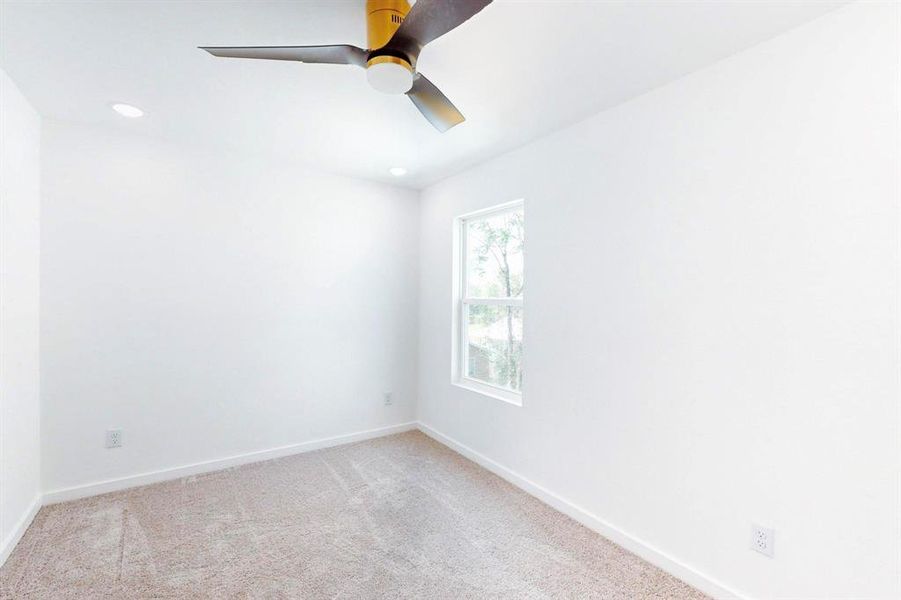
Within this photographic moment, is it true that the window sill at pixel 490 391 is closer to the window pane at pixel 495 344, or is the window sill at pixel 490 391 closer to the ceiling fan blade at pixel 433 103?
the window pane at pixel 495 344

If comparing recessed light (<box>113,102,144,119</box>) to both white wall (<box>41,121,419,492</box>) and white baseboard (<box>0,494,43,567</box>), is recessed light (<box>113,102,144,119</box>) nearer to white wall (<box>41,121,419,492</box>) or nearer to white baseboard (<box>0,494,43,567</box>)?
white wall (<box>41,121,419,492</box>)

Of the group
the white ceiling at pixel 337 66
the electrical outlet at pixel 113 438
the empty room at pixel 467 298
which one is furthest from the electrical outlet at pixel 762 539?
the electrical outlet at pixel 113 438

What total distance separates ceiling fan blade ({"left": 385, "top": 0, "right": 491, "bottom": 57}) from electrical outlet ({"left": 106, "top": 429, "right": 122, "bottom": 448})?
3013mm

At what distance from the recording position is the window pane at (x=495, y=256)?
3213 mm

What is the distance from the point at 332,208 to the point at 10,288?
2071mm

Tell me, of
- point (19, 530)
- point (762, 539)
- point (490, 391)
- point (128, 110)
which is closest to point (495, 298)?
point (490, 391)

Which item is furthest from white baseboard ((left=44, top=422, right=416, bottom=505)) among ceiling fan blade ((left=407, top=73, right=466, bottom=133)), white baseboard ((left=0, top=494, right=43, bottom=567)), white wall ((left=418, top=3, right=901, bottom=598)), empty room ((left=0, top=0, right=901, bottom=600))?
ceiling fan blade ((left=407, top=73, right=466, bottom=133))

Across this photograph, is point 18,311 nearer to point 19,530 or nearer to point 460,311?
point 19,530

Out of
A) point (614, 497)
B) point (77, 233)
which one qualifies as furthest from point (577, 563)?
point (77, 233)

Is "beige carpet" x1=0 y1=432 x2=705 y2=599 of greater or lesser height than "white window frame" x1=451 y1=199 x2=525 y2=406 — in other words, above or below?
below

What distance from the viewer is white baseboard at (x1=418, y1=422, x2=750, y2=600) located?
1.86m

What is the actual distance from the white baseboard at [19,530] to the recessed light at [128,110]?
7.61ft

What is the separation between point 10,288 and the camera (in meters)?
2.17

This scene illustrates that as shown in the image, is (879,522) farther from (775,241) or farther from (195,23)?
(195,23)
